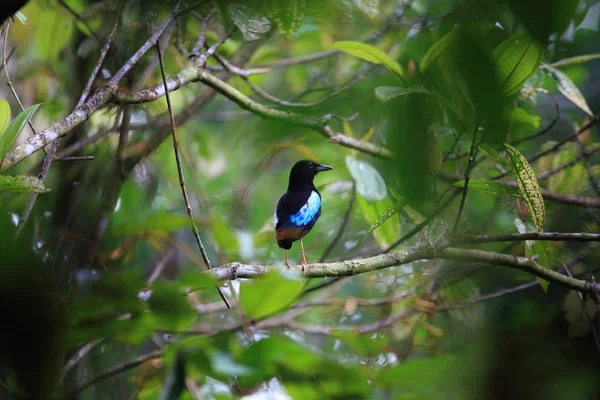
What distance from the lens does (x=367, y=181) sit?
2.73 meters

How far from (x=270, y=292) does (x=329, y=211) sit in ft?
11.0

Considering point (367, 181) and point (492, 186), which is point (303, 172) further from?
point (492, 186)

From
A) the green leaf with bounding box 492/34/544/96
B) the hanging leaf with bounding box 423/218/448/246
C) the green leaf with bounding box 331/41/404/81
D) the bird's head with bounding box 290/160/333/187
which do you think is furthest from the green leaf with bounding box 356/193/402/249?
the green leaf with bounding box 492/34/544/96

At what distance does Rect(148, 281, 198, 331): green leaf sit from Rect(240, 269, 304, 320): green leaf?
7 cm

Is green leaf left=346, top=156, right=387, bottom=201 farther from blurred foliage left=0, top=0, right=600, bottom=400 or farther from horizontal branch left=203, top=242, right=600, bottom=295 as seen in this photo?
horizontal branch left=203, top=242, right=600, bottom=295

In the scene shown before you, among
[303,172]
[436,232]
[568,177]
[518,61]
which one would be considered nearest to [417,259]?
[436,232]

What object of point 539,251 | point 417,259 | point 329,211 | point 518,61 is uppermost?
point 329,211

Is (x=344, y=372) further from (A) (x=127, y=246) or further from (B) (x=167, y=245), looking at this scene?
(B) (x=167, y=245)

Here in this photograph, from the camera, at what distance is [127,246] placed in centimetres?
308

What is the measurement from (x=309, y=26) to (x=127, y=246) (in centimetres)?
182

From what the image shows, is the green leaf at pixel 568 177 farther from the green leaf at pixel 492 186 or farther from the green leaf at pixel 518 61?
the green leaf at pixel 518 61

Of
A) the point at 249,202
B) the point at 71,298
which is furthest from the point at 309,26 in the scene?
the point at 71,298

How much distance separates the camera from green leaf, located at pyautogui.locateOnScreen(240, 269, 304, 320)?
0.77 meters

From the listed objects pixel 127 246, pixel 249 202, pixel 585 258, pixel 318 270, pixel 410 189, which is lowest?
pixel 585 258
